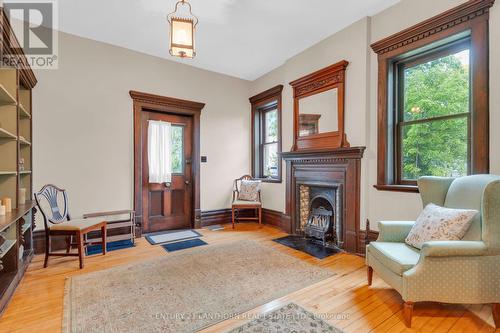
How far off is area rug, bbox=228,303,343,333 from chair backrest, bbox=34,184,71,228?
264 cm

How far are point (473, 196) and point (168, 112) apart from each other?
415 cm

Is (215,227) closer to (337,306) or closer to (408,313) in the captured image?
(337,306)

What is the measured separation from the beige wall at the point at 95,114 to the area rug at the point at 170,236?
60cm

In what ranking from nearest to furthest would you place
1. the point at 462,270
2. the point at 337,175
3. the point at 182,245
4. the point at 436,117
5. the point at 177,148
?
the point at 462,270 < the point at 436,117 < the point at 337,175 < the point at 182,245 < the point at 177,148

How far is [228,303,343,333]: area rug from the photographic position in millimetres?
1660

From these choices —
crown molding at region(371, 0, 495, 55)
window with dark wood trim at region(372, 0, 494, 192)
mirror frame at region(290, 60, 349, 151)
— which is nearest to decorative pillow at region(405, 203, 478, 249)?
window with dark wood trim at region(372, 0, 494, 192)

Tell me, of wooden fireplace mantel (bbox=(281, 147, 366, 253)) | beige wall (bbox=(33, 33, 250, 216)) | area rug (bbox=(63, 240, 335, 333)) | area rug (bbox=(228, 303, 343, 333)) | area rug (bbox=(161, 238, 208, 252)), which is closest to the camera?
area rug (bbox=(228, 303, 343, 333))

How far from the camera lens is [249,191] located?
4.63 metres

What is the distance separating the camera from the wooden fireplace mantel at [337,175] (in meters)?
3.13

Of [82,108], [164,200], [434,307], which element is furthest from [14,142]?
[434,307]

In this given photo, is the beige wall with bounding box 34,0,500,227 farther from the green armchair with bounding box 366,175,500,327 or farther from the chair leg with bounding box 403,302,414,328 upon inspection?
the chair leg with bounding box 403,302,414,328

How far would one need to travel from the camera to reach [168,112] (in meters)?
4.29

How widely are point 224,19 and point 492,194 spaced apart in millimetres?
3186

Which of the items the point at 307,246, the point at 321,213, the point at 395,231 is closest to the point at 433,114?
the point at 395,231
